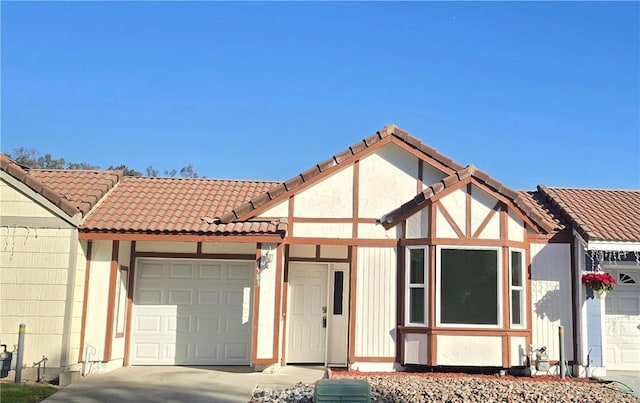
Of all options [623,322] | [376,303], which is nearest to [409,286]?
[376,303]

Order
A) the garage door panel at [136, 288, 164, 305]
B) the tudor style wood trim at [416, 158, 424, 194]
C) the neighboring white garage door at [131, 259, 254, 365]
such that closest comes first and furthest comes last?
the tudor style wood trim at [416, 158, 424, 194] → the neighboring white garage door at [131, 259, 254, 365] → the garage door panel at [136, 288, 164, 305]

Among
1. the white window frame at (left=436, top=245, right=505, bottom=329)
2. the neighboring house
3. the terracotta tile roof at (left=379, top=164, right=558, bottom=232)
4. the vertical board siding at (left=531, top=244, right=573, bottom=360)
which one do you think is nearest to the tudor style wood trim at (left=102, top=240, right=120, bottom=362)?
the neighboring house

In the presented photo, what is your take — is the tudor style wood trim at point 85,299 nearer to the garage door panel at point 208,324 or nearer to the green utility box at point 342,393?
the garage door panel at point 208,324

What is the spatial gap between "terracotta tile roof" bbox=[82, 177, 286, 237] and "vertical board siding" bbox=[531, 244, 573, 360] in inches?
226

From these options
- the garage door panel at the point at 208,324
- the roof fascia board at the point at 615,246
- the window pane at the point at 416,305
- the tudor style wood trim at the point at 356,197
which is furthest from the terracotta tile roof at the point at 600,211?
the garage door panel at the point at 208,324

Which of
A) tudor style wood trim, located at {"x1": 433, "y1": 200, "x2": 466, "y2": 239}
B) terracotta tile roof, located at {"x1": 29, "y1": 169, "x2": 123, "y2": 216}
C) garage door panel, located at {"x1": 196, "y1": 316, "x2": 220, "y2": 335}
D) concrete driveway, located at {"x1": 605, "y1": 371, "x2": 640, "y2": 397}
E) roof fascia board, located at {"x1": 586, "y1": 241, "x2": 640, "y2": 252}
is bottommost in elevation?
concrete driveway, located at {"x1": 605, "y1": 371, "x2": 640, "y2": 397}

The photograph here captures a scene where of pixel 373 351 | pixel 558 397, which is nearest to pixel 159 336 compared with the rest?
pixel 373 351

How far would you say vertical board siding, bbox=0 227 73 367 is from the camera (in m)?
12.0

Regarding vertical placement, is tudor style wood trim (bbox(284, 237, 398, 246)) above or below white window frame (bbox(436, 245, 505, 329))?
above

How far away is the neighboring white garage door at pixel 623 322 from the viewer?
14641mm

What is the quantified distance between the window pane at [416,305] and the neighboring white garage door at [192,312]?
376cm

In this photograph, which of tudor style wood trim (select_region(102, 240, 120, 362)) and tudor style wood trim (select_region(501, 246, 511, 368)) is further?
tudor style wood trim (select_region(102, 240, 120, 362))

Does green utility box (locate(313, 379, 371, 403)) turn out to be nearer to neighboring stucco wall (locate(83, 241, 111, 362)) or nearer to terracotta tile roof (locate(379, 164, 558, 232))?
terracotta tile roof (locate(379, 164, 558, 232))

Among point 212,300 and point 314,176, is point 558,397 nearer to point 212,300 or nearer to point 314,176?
point 314,176
